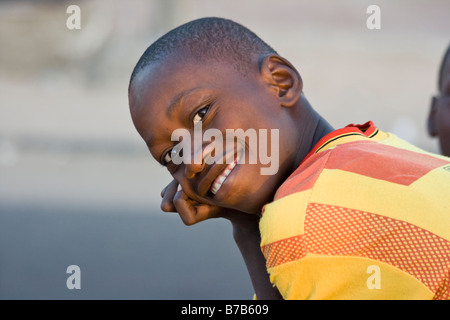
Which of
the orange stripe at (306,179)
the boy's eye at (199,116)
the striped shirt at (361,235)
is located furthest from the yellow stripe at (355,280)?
the boy's eye at (199,116)

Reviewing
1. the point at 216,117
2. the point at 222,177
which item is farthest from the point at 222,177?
the point at 216,117

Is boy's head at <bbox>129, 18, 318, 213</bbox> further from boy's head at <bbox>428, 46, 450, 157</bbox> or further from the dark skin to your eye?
boy's head at <bbox>428, 46, 450, 157</bbox>

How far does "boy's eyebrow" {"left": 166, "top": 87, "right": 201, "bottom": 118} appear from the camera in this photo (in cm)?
158

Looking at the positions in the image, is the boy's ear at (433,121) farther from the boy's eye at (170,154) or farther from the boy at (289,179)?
the boy's eye at (170,154)

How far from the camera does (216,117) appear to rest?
157 cm

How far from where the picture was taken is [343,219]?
1.30m

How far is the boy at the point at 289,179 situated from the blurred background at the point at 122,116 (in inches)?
68.0

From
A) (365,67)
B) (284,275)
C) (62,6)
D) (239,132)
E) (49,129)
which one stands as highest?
(62,6)

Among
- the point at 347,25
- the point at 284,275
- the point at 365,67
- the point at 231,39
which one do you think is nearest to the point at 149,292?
the point at 231,39

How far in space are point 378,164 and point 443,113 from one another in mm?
1455

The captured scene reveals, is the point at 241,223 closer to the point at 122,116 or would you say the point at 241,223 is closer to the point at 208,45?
the point at 208,45

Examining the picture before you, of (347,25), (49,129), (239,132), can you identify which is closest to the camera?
(239,132)
